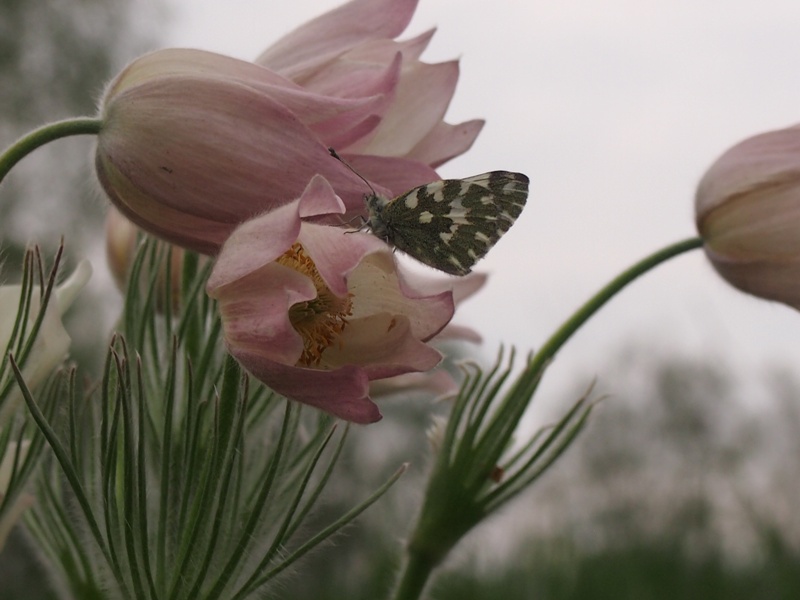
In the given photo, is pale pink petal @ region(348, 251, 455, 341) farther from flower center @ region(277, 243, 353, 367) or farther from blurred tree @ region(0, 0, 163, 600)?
blurred tree @ region(0, 0, 163, 600)

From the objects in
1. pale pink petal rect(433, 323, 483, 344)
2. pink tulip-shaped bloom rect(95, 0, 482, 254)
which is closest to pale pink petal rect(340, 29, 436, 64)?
pink tulip-shaped bloom rect(95, 0, 482, 254)

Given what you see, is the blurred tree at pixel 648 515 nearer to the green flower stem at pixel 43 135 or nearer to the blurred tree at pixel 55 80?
the green flower stem at pixel 43 135

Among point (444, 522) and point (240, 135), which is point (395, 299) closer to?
point (240, 135)

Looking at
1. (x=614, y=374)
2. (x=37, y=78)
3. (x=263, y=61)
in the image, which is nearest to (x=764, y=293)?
(x=263, y=61)

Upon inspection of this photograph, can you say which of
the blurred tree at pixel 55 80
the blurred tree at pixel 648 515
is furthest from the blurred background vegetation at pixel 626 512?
the blurred tree at pixel 55 80

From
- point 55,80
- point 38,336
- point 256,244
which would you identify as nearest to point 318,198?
point 256,244

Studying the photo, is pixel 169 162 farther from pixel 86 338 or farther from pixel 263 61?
pixel 86 338
